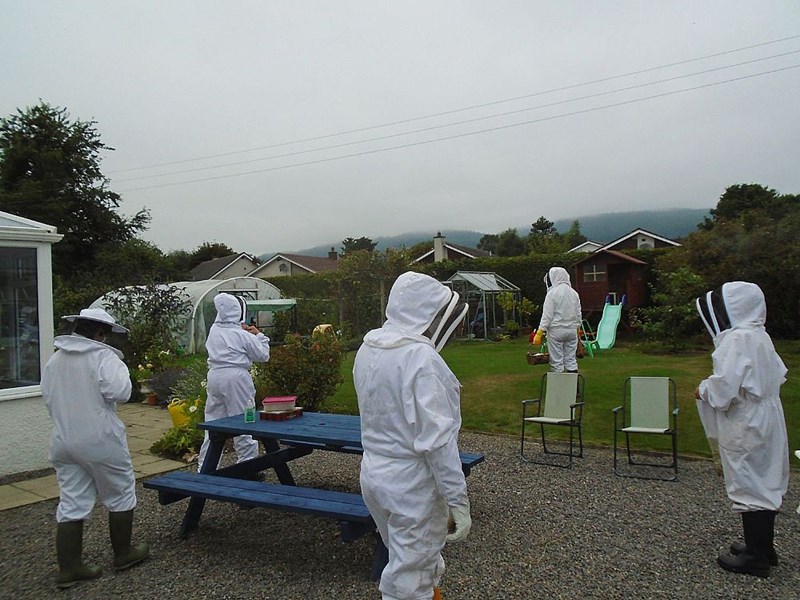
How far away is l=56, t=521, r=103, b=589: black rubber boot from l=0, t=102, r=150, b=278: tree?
3006 centimetres

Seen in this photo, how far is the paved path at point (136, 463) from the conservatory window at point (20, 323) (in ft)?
3.84

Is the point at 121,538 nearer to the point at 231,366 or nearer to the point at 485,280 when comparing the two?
the point at 231,366

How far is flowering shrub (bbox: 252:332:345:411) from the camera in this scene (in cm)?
860

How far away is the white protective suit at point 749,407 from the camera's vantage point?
3.93m

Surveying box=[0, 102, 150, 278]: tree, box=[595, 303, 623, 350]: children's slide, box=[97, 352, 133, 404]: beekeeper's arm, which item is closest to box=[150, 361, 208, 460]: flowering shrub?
box=[97, 352, 133, 404]: beekeeper's arm

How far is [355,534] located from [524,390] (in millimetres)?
6614

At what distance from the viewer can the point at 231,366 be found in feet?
20.5

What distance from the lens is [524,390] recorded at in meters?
9.98

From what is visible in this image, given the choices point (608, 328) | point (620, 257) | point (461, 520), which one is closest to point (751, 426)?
point (461, 520)

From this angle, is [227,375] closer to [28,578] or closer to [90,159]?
[28,578]

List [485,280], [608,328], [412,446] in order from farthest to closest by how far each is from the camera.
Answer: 1. [485,280]
2. [608,328]
3. [412,446]

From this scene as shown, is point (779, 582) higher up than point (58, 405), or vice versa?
point (58, 405)

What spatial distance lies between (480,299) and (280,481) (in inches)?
603

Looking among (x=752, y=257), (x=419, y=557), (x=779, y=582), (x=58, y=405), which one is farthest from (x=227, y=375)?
(x=752, y=257)
